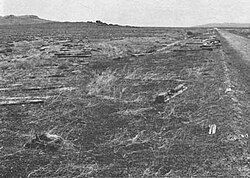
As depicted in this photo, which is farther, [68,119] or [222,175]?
[68,119]

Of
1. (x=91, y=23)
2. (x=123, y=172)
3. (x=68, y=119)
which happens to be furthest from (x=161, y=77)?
(x=91, y=23)

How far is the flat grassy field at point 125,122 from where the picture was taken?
8.54 m

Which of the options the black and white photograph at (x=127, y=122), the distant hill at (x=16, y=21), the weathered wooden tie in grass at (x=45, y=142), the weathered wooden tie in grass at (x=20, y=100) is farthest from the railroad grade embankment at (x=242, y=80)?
the distant hill at (x=16, y=21)

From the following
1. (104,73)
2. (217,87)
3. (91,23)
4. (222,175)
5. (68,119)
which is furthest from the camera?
(91,23)

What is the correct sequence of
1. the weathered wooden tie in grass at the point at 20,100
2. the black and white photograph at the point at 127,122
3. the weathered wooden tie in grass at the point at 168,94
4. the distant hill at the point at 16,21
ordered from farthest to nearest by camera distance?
the distant hill at the point at 16,21
the weathered wooden tie in grass at the point at 20,100
the weathered wooden tie in grass at the point at 168,94
the black and white photograph at the point at 127,122

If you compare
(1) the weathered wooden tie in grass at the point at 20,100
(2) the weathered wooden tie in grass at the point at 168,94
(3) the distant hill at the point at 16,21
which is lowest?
(1) the weathered wooden tie in grass at the point at 20,100

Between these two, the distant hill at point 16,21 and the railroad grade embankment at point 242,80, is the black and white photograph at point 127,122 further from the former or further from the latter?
the distant hill at point 16,21

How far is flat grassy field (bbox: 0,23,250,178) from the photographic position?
854 cm

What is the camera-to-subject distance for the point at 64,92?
16.5 metres

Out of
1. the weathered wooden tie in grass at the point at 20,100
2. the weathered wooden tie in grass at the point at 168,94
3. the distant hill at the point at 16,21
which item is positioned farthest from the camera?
the distant hill at the point at 16,21

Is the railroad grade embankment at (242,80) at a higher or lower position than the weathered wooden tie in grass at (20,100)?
higher

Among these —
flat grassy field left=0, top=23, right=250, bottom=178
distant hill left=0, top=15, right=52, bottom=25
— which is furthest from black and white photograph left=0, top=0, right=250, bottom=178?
distant hill left=0, top=15, right=52, bottom=25

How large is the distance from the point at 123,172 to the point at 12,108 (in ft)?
25.0

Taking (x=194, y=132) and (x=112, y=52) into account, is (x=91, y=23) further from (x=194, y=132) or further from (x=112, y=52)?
(x=194, y=132)
